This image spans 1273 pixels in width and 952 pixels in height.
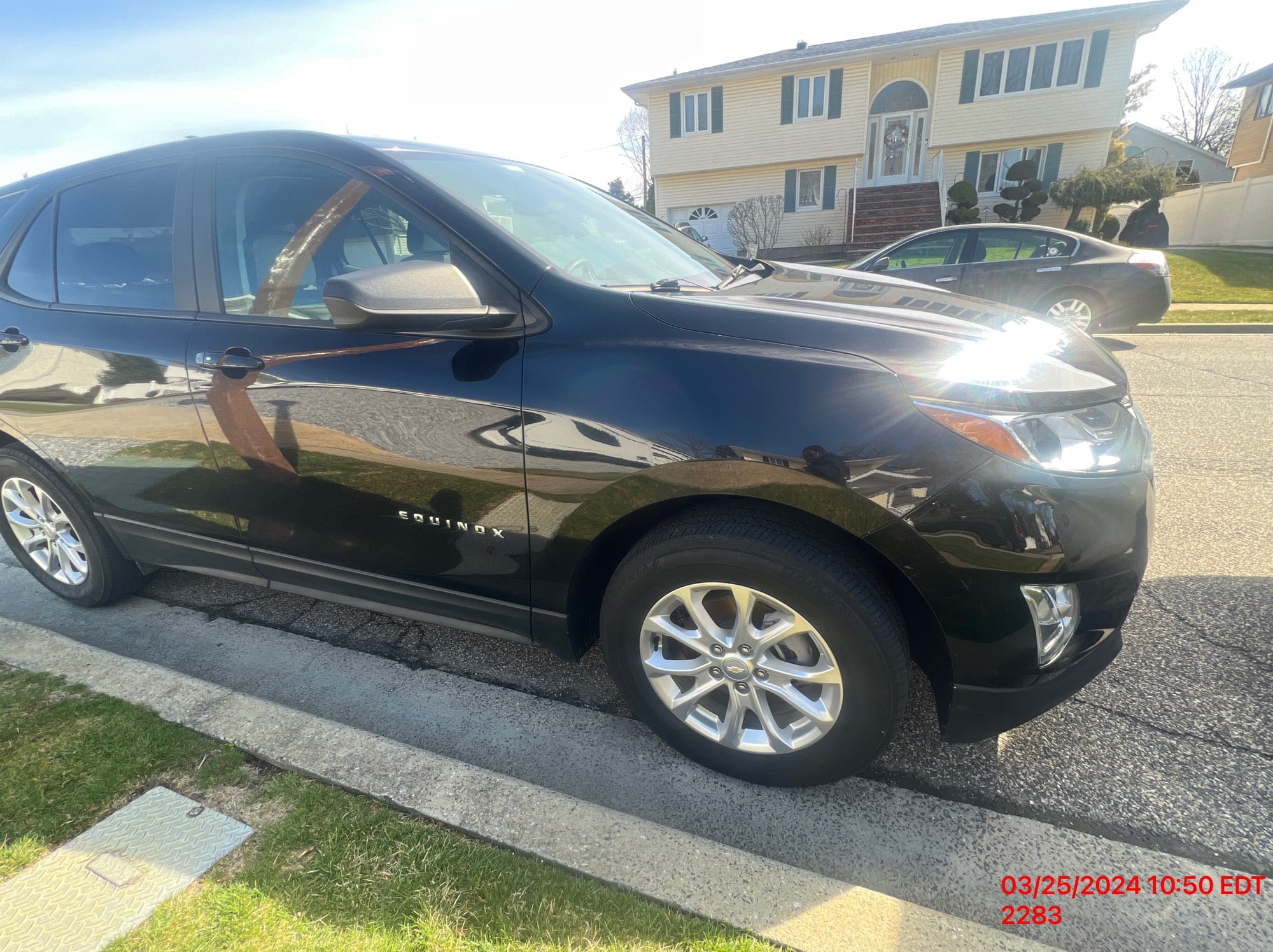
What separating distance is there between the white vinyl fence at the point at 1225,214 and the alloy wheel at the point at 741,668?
2523cm

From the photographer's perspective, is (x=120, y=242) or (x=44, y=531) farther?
(x=44, y=531)

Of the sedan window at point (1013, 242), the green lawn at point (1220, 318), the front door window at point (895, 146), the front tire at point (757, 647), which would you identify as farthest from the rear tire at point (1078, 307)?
the front door window at point (895, 146)

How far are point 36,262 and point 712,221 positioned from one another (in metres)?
23.4

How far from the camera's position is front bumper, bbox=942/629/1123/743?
172 cm

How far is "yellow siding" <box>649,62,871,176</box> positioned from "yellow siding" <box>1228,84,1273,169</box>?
60.2 feet

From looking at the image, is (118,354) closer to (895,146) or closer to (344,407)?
(344,407)

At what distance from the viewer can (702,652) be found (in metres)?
1.92

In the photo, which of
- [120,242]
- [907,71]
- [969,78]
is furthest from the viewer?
[907,71]

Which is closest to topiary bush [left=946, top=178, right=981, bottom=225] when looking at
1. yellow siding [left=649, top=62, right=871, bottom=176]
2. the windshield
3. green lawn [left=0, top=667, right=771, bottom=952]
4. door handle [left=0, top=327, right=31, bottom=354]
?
yellow siding [left=649, top=62, right=871, bottom=176]

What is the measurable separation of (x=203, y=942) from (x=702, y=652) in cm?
137

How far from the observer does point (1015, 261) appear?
26.8 ft

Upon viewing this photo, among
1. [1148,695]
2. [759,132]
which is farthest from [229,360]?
[759,132]

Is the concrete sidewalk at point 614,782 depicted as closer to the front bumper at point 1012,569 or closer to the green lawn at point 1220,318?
the front bumper at point 1012,569

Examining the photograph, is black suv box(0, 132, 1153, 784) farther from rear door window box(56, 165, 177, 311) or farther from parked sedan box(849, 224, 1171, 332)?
parked sedan box(849, 224, 1171, 332)
